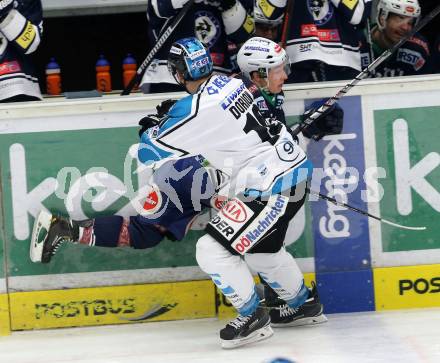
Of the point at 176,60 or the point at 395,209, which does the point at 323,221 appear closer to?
the point at 395,209

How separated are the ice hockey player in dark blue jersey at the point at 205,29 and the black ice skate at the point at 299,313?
Answer: 53.3 inches

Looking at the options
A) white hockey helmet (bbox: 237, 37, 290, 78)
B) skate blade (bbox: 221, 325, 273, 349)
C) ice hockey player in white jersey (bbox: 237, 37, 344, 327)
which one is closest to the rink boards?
ice hockey player in white jersey (bbox: 237, 37, 344, 327)

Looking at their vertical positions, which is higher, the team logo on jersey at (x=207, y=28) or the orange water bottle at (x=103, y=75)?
the team logo on jersey at (x=207, y=28)

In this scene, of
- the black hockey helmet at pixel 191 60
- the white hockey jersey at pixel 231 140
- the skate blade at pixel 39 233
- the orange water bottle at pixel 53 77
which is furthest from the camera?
the orange water bottle at pixel 53 77

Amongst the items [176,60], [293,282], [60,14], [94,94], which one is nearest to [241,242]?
[293,282]

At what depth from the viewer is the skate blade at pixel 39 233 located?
578 centimetres

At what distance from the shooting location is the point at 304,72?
6316 millimetres

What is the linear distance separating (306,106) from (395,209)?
65 cm

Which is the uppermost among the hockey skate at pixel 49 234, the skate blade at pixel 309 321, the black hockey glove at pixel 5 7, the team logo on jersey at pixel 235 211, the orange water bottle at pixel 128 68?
the black hockey glove at pixel 5 7

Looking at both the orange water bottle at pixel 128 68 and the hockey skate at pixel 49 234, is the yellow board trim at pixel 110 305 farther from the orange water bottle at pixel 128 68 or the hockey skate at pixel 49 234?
the orange water bottle at pixel 128 68

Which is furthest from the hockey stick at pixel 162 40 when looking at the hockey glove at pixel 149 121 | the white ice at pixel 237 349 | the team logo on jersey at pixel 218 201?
the white ice at pixel 237 349

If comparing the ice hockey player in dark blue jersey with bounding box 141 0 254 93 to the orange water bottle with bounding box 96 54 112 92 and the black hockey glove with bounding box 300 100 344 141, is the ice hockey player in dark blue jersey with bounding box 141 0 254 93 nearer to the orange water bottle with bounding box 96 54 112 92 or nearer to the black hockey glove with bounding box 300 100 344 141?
the black hockey glove with bounding box 300 100 344 141

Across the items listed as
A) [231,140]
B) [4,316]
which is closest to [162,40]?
[231,140]

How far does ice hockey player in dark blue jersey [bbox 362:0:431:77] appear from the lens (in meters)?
6.47
